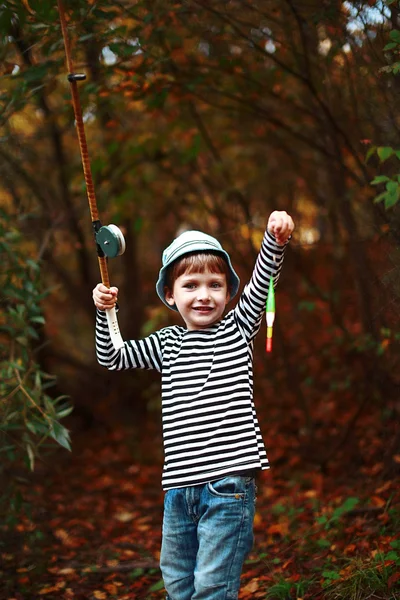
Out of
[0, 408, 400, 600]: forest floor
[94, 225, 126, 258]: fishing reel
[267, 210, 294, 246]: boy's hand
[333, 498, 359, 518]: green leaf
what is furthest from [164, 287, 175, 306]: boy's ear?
[333, 498, 359, 518]: green leaf

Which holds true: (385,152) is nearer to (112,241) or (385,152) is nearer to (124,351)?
(112,241)

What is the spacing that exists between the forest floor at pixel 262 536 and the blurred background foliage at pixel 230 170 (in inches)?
14.8

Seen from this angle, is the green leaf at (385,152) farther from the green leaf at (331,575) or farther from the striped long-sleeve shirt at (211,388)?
the green leaf at (331,575)

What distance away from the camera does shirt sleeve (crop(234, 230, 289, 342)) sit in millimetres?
3006

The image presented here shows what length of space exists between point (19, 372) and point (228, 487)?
2.09 m

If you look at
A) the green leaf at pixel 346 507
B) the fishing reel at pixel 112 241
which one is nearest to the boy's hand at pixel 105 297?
the fishing reel at pixel 112 241

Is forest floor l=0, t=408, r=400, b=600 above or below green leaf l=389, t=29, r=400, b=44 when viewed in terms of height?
below

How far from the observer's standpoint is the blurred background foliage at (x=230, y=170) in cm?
423

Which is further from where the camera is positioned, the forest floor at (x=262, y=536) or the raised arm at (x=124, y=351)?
the forest floor at (x=262, y=536)

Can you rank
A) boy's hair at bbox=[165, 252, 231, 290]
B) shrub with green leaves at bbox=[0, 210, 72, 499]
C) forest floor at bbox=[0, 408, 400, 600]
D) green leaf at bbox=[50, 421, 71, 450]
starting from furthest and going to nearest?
shrub with green leaves at bbox=[0, 210, 72, 499]
green leaf at bbox=[50, 421, 71, 450]
forest floor at bbox=[0, 408, 400, 600]
boy's hair at bbox=[165, 252, 231, 290]

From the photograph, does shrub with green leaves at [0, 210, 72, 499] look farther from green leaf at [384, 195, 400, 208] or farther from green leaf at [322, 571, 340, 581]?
green leaf at [384, 195, 400, 208]

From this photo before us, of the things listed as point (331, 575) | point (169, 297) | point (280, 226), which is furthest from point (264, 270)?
point (331, 575)

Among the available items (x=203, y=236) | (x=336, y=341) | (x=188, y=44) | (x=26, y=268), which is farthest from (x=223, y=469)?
(x=188, y=44)

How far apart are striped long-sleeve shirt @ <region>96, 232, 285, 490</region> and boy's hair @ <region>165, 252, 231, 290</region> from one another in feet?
0.50
